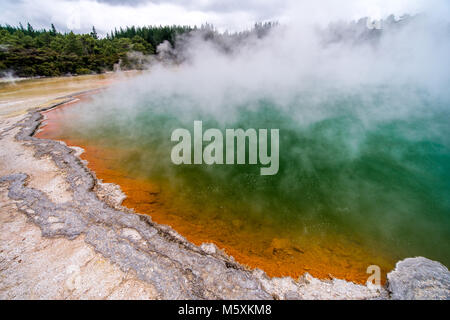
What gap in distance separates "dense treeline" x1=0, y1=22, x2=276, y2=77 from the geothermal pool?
1985 cm

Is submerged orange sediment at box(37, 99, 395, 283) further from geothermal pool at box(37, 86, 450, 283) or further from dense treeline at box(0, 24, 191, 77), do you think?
dense treeline at box(0, 24, 191, 77)

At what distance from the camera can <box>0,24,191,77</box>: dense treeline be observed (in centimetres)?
2493

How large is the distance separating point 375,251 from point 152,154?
8.03 metres

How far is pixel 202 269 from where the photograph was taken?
370 cm

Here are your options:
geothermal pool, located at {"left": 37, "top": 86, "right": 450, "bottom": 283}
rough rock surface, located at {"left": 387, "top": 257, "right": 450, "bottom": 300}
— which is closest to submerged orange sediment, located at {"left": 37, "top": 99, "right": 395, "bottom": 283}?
geothermal pool, located at {"left": 37, "top": 86, "right": 450, "bottom": 283}

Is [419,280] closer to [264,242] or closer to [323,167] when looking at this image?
[264,242]

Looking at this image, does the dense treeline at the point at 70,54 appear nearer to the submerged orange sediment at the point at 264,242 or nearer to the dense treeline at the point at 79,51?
the dense treeline at the point at 79,51

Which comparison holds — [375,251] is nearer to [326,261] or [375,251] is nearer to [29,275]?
[326,261]

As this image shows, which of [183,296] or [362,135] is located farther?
[362,135]

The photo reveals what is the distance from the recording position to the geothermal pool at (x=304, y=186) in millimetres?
4465

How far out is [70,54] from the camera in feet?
105

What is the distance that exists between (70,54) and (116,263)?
137 feet

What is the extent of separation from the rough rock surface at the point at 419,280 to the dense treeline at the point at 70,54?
37.2m
